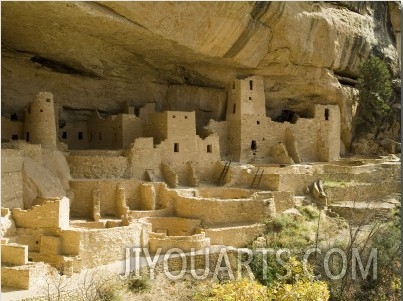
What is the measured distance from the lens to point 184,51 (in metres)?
19.1

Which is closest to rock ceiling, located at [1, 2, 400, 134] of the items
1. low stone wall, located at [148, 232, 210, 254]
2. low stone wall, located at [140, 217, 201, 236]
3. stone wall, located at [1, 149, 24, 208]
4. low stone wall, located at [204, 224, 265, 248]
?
stone wall, located at [1, 149, 24, 208]

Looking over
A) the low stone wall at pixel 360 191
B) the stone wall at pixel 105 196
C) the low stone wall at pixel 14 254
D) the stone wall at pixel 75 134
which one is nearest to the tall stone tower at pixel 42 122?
the stone wall at pixel 105 196

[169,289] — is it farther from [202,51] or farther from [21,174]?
[202,51]

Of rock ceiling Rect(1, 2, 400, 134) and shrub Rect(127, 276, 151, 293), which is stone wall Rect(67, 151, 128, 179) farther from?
shrub Rect(127, 276, 151, 293)

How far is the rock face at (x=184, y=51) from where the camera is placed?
16.5 m

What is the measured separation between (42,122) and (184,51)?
5.49 metres

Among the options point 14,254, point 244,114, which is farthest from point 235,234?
point 244,114

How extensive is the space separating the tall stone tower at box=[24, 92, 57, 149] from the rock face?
224 centimetres

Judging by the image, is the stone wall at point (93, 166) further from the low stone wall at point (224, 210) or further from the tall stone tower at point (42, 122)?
the low stone wall at point (224, 210)

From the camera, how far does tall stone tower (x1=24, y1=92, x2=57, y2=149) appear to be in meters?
16.9

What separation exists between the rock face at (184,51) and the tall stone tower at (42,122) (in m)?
2.24

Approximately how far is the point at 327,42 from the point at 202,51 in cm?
563

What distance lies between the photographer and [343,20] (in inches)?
878

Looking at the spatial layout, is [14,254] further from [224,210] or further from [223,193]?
[223,193]
